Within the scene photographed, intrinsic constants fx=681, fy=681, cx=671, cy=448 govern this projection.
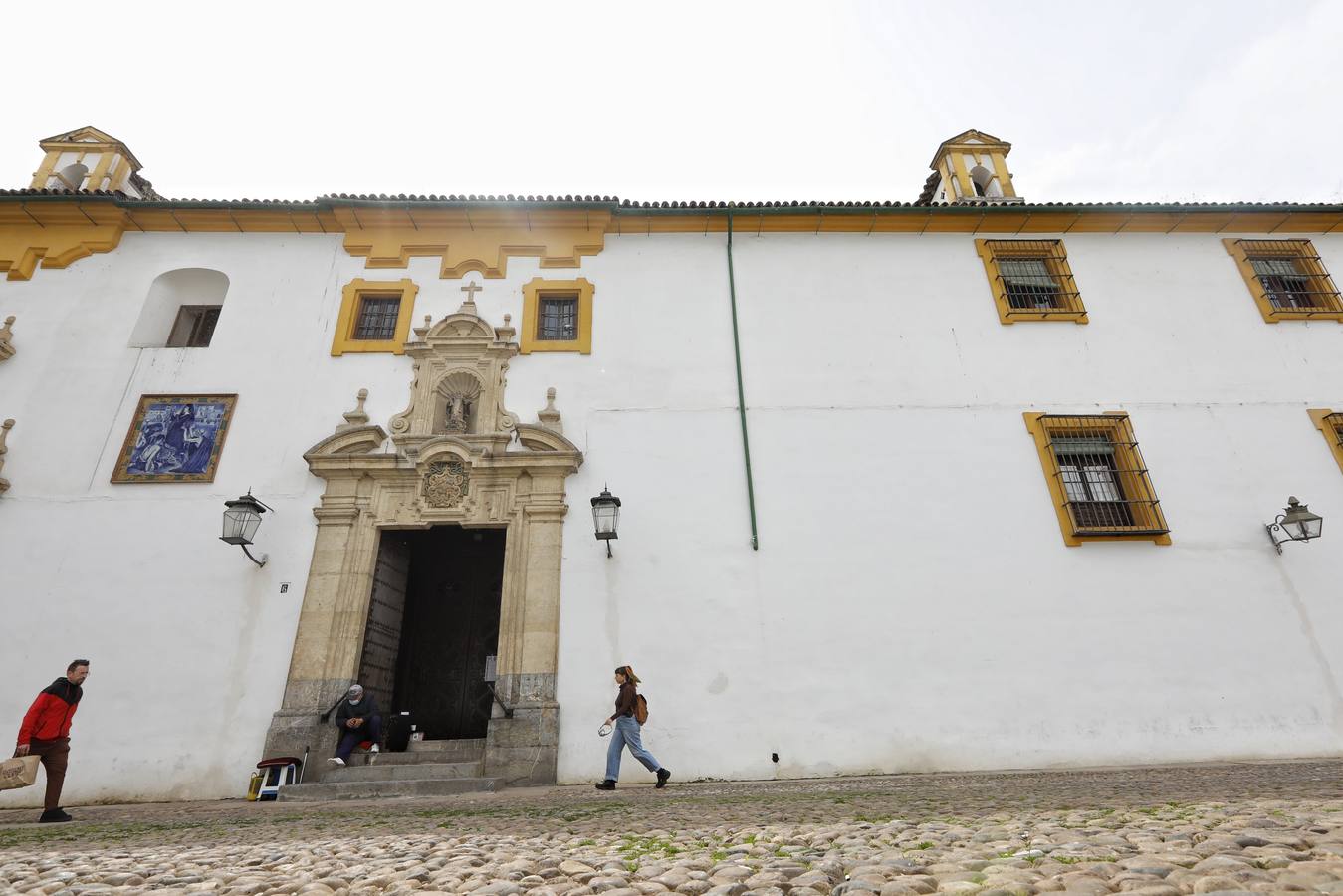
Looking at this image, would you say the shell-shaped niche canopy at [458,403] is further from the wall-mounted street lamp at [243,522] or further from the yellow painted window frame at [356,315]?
the wall-mounted street lamp at [243,522]

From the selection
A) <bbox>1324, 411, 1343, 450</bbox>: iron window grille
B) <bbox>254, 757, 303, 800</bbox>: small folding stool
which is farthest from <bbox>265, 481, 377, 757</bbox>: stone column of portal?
<bbox>1324, 411, 1343, 450</bbox>: iron window grille

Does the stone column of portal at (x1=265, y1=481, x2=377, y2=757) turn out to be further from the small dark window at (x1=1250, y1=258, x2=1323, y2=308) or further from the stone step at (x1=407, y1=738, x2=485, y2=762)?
the small dark window at (x1=1250, y1=258, x2=1323, y2=308)

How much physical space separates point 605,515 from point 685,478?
128cm

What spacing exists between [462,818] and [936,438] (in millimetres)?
7354

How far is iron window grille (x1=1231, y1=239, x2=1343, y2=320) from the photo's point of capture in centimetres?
1060

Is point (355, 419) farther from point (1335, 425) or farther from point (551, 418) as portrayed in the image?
point (1335, 425)

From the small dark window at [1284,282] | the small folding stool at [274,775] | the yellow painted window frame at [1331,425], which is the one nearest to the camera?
the small folding stool at [274,775]

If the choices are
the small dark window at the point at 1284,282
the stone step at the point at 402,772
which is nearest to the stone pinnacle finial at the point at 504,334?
the stone step at the point at 402,772

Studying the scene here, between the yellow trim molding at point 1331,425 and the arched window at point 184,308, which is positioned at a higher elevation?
the arched window at point 184,308

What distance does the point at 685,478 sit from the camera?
352 inches

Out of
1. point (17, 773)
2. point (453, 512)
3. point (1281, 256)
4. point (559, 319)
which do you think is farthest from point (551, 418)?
point (1281, 256)

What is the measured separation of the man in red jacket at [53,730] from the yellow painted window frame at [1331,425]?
1470 centimetres

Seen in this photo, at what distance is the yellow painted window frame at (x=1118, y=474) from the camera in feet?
28.3

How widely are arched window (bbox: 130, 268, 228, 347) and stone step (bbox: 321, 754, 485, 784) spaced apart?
6800 mm
